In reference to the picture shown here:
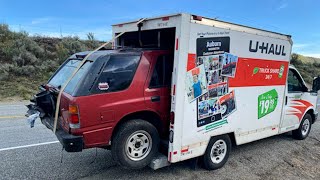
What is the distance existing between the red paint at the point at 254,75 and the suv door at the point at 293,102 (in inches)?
24.1

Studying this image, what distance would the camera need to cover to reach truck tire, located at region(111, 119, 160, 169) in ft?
15.1

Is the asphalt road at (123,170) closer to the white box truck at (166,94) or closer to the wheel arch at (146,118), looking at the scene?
the white box truck at (166,94)

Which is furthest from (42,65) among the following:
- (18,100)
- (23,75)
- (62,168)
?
(62,168)

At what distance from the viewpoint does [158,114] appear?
16.5 ft

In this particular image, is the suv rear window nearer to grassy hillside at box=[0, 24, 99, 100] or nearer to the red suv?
the red suv

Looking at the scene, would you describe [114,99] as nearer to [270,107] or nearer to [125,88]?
[125,88]

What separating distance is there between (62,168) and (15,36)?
874 inches

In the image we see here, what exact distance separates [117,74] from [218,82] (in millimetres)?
1770

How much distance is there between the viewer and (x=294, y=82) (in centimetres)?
759

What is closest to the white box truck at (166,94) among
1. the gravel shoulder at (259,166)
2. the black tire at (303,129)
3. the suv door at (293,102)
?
the gravel shoulder at (259,166)

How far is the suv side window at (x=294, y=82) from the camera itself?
739 centimetres

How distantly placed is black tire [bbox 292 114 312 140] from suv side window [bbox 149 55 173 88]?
174 inches

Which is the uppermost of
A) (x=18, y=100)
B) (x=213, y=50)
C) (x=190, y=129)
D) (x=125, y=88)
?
(x=213, y=50)

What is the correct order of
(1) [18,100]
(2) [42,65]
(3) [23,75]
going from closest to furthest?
(1) [18,100], (3) [23,75], (2) [42,65]
